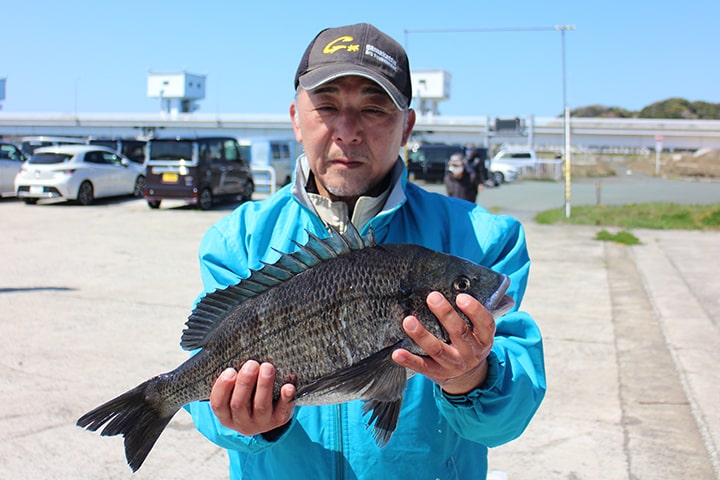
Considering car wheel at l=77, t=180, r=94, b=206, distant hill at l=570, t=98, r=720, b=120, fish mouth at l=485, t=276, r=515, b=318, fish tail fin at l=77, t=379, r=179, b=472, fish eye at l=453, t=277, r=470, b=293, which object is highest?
distant hill at l=570, t=98, r=720, b=120

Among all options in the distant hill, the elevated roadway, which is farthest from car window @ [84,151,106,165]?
the distant hill

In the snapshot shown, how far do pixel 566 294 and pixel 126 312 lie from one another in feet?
19.3

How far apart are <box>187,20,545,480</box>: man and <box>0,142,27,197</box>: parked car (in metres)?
22.6

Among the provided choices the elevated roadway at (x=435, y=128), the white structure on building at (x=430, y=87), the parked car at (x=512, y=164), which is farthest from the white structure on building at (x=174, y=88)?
the parked car at (x=512, y=164)

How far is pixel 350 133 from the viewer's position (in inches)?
84.3

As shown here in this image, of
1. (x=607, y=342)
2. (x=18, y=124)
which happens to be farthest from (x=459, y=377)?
(x=18, y=124)

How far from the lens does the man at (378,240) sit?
1992 millimetres

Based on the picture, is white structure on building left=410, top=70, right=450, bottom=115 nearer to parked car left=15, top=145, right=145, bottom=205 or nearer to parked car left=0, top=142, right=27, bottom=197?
parked car left=15, top=145, right=145, bottom=205

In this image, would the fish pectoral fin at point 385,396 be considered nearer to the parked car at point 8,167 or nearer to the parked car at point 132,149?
the parked car at point 8,167

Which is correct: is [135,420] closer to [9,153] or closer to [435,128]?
[9,153]

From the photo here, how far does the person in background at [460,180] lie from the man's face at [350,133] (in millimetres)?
12469

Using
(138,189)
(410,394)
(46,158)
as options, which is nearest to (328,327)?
(410,394)

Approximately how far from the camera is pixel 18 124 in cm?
9088

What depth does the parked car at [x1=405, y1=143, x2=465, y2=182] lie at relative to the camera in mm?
37719
